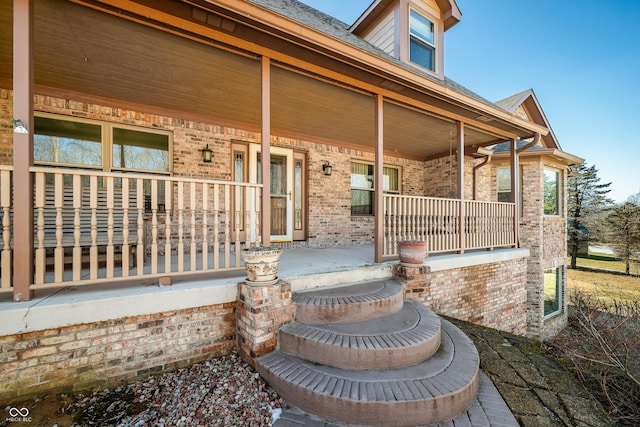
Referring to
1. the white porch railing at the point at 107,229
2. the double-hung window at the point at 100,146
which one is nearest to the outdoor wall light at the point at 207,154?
the double-hung window at the point at 100,146

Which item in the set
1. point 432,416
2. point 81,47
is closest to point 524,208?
point 432,416

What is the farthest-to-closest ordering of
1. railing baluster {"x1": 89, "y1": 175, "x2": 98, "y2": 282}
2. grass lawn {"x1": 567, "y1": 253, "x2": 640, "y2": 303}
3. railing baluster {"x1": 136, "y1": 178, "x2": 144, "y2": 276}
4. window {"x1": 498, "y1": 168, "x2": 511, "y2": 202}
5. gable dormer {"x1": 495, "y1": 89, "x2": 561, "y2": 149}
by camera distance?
grass lawn {"x1": 567, "y1": 253, "x2": 640, "y2": 303}
gable dormer {"x1": 495, "y1": 89, "x2": 561, "y2": 149}
window {"x1": 498, "y1": 168, "x2": 511, "y2": 202}
railing baluster {"x1": 136, "y1": 178, "x2": 144, "y2": 276}
railing baluster {"x1": 89, "y1": 175, "x2": 98, "y2": 282}

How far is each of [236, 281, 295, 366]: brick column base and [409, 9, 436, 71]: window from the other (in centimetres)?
550

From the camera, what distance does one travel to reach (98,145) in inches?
162

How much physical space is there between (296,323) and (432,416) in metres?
1.23

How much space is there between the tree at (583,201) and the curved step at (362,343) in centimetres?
2048

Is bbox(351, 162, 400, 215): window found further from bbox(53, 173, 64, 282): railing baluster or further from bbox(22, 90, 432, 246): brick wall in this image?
bbox(53, 173, 64, 282): railing baluster

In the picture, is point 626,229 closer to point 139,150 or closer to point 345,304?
point 345,304

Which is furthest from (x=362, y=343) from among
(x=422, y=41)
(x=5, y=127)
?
(x=422, y=41)

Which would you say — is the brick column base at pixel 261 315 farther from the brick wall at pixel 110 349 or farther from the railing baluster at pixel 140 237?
the railing baluster at pixel 140 237

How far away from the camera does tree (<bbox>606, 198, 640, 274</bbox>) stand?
585 inches

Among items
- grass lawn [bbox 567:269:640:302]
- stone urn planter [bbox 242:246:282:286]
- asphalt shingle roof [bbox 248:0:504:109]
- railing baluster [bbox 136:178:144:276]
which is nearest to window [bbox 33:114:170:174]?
railing baluster [bbox 136:178:144:276]

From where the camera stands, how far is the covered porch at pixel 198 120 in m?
2.12

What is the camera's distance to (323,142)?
6.04m
